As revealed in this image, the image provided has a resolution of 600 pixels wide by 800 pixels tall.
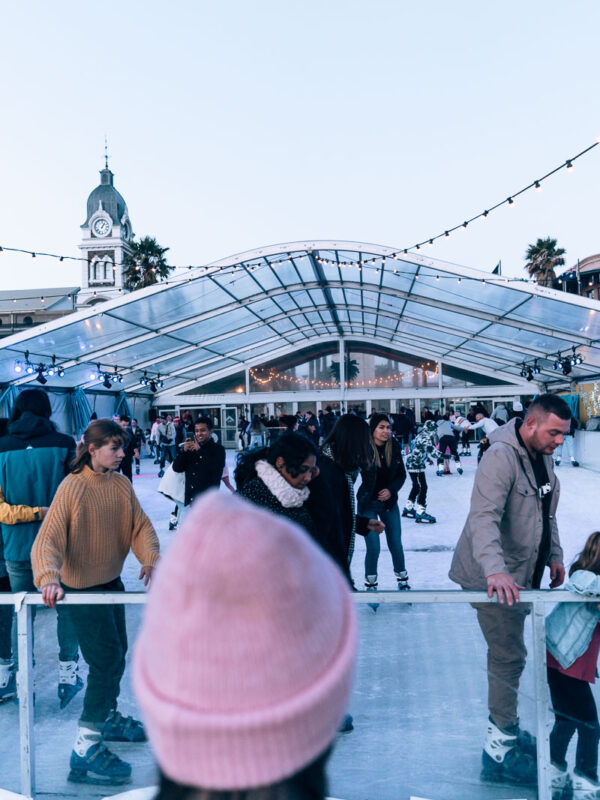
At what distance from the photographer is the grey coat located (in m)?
2.69

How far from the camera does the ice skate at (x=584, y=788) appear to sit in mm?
2389

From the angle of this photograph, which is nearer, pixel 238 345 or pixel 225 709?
pixel 225 709

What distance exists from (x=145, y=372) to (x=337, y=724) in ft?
76.6

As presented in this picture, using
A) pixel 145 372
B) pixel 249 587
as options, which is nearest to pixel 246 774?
pixel 249 587

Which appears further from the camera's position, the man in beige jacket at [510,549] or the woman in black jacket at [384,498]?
the woman in black jacket at [384,498]

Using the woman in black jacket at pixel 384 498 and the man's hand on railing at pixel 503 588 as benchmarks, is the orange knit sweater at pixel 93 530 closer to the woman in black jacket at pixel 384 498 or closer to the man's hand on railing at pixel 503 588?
the man's hand on railing at pixel 503 588

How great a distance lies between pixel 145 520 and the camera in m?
3.07

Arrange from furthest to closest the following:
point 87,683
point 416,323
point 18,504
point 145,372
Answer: point 145,372 → point 416,323 → point 18,504 → point 87,683

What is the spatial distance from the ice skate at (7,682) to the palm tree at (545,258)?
104 feet

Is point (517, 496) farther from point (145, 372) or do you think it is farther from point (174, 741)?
point (145, 372)

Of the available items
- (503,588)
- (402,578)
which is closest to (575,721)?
(503,588)

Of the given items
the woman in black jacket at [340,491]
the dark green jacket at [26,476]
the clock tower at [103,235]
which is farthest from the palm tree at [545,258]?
the clock tower at [103,235]

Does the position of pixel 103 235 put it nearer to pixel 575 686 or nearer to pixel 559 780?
pixel 575 686

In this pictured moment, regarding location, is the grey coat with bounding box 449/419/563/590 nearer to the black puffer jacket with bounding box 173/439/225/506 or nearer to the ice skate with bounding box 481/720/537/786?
the ice skate with bounding box 481/720/537/786
